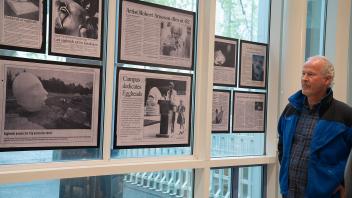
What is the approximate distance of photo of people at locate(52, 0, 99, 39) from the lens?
6.69 feet

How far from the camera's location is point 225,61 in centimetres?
284

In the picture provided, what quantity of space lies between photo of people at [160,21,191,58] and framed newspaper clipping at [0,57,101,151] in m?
0.54

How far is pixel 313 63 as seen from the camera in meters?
2.43

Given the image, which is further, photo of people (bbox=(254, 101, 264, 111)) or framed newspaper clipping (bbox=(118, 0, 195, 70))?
photo of people (bbox=(254, 101, 264, 111))

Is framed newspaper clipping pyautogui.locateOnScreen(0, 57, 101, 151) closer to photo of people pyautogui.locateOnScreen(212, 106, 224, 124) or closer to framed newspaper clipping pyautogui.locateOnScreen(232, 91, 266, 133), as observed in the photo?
photo of people pyautogui.locateOnScreen(212, 106, 224, 124)

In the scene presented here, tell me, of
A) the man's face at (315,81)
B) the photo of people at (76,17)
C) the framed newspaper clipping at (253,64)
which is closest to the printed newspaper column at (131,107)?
the photo of people at (76,17)

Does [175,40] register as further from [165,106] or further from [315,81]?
[315,81]

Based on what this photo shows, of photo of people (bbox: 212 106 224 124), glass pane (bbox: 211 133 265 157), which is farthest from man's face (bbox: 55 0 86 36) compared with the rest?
glass pane (bbox: 211 133 265 157)

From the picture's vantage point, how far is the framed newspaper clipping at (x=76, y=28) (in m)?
2.03

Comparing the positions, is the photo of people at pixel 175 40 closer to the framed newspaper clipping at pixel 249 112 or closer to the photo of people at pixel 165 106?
the photo of people at pixel 165 106

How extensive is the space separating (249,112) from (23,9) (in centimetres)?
190

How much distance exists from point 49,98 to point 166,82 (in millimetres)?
810

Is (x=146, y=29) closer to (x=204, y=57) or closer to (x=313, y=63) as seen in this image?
(x=204, y=57)

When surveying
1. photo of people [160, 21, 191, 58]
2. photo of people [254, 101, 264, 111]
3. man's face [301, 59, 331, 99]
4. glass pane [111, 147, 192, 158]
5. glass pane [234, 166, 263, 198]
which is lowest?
glass pane [234, 166, 263, 198]
